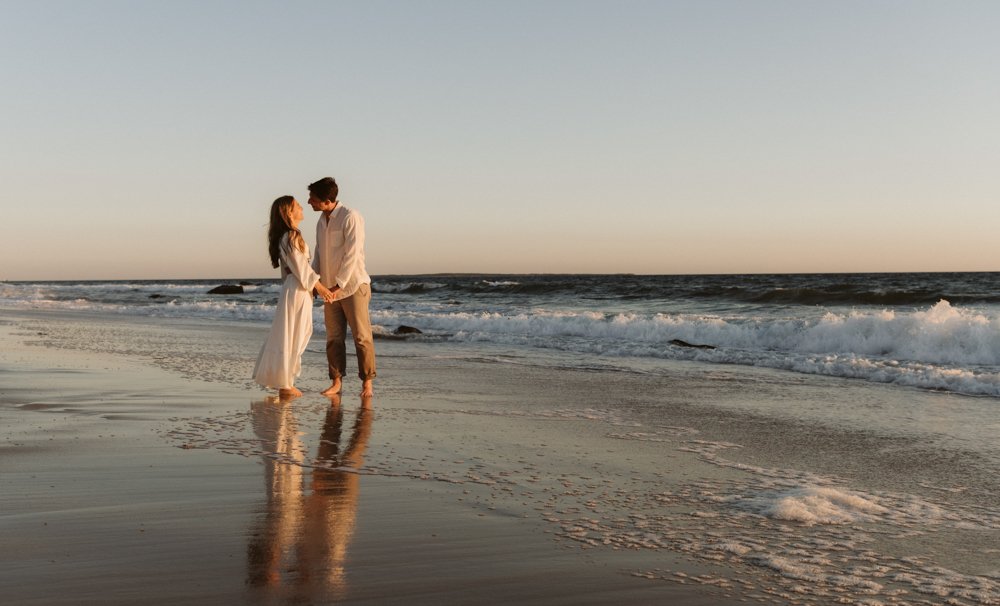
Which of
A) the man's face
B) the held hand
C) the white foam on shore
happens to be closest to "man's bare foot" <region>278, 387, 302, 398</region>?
the held hand

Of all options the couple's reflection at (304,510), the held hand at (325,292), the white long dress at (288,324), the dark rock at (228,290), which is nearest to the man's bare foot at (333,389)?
the white long dress at (288,324)

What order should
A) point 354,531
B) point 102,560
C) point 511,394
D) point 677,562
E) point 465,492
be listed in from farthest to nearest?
point 511,394 < point 465,492 < point 354,531 < point 677,562 < point 102,560

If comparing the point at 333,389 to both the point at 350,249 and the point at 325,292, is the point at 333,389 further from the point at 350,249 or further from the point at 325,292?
the point at 350,249

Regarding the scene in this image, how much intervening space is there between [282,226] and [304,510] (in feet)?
13.4

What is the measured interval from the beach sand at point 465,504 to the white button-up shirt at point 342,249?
1061mm

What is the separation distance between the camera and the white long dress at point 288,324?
732 centimetres

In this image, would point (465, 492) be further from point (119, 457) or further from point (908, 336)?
point (908, 336)

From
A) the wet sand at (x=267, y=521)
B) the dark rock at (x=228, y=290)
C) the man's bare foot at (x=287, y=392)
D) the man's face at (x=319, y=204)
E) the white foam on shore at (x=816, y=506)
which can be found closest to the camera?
the wet sand at (x=267, y=521)

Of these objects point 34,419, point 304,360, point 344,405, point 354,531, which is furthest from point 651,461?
point 304,360

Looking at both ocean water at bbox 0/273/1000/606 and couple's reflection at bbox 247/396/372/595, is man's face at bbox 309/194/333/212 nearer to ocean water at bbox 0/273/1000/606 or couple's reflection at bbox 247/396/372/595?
ocean water at bbox 0/273/1000/606

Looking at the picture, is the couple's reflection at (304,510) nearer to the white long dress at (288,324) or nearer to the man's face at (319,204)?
the white long dress at (288,324)

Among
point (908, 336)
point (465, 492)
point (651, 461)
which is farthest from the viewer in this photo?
point (908, 336)

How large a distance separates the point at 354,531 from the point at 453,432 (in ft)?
8.11

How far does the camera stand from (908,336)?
13.3 m
